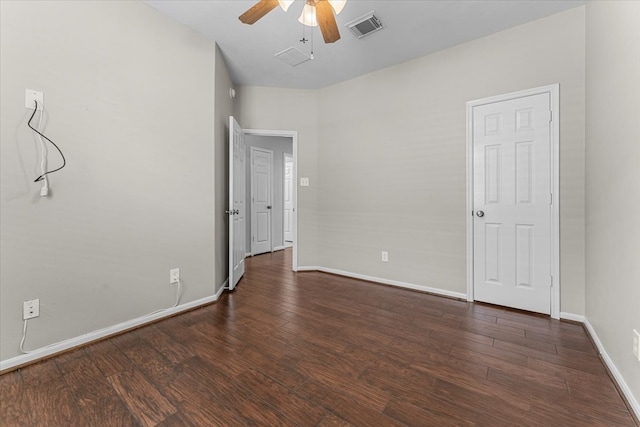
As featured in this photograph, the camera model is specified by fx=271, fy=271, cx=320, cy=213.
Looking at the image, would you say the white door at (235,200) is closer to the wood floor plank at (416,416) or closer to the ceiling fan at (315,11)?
the ceiling fan at (315,11)

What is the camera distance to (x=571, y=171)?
2332mm

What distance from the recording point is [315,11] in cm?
168

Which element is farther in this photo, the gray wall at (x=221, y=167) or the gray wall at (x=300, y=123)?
the gray wall at (x=300, y=123)

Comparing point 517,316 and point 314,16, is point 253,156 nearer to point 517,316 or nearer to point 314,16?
point 314,16

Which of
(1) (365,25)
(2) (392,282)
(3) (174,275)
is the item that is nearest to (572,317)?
(2) (392,282)

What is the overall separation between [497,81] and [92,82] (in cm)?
350

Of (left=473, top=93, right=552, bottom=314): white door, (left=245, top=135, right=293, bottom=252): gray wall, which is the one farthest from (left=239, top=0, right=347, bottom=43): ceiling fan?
(left=245, top=135, right=293, bottom=252): gray wall

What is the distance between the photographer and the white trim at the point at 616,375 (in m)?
1.32

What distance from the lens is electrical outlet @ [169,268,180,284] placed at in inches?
98.7

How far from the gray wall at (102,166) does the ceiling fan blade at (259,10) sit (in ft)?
3.83

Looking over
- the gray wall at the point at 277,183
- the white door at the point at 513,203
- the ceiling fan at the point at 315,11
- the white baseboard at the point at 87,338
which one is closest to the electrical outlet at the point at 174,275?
the white baseboard at the point at 87,338

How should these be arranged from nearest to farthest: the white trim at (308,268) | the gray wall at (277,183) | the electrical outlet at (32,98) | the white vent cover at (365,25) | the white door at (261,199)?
the electrical outlet at (32,98), the white vent cover at (365,25), the white trim at (308,268), the white door at (261,199), the gray wall at (277,183)

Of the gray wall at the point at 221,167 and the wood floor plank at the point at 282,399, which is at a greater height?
the gray wall at the point at 221,167

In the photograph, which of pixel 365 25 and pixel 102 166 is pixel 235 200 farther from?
pixel 365 25
